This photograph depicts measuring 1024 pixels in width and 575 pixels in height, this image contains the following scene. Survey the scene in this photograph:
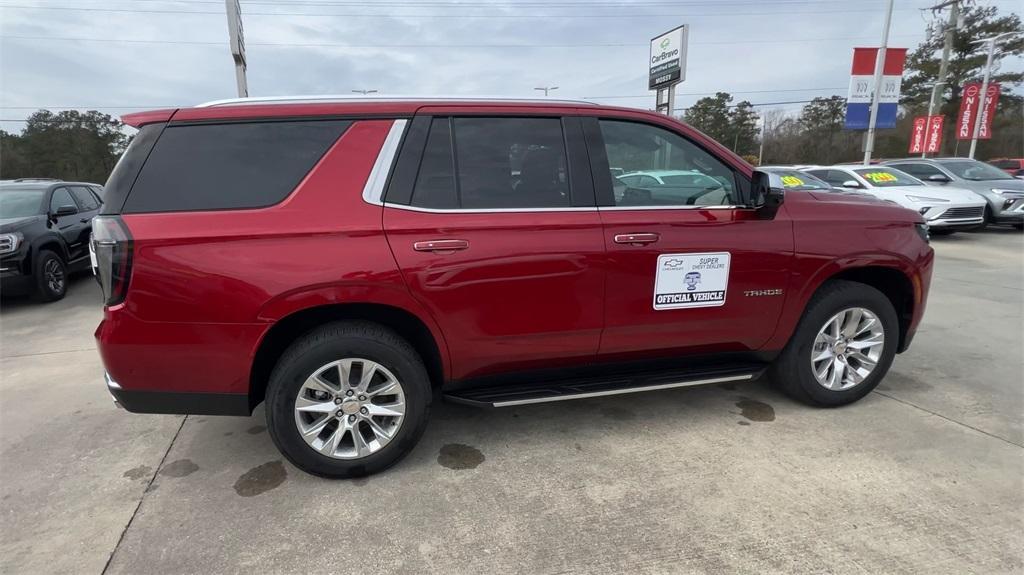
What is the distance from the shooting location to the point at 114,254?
7.80ft

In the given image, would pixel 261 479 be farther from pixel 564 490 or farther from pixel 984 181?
pixel 984 181

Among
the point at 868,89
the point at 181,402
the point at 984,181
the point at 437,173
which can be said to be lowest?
the point at 181,402

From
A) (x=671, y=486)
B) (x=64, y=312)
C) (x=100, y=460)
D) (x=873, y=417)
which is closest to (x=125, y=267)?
(x=100, y=460)

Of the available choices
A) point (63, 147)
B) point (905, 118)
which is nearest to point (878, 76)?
point (905, 118)

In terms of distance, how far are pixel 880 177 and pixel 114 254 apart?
14.0 metres

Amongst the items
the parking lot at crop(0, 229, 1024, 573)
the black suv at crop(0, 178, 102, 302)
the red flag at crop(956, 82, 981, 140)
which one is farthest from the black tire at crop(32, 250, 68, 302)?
the red flag at crop(956, 82, 981, 140)

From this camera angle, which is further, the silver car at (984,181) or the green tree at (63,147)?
the green tree at (63,147)

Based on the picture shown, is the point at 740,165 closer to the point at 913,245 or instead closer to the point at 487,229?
the point at 913,245

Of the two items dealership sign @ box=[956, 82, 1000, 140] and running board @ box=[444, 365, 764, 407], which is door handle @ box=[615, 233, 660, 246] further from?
dealership sign @ box=[956, 82, 1000, 140]

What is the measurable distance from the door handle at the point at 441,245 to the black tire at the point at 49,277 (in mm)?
6839

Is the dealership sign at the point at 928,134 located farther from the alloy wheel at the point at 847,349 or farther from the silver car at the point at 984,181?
the alloy wheel at the point at 847,349

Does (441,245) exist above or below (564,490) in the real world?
above

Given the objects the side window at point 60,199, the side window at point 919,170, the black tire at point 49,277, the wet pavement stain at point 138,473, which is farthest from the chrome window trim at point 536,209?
the side window at point 919,170

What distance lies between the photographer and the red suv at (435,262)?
2.46m
